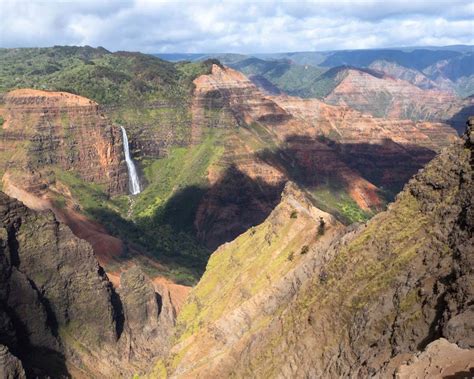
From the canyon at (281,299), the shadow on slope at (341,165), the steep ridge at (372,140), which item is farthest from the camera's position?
the steep ridge at (372,140)

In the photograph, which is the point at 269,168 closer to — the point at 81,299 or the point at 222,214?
the point at 222,214

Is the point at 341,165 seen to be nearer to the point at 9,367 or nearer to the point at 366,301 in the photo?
the point at 9,367

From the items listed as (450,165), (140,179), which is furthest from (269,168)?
(450,165)

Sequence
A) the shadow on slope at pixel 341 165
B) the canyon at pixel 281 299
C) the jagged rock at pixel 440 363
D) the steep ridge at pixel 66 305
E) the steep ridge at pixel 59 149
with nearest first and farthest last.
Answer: the jagged rock at pixel 440 363 → the canyon at pixel 281 299 → the steep ridge at pixel 66 305 → the steep ridge at pixel 59 149 → the shadow on slope at pixel 341 165

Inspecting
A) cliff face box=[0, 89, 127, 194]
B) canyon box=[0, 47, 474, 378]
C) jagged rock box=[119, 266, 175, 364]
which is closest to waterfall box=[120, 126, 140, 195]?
canyon box=[0, 47, 474, 378]

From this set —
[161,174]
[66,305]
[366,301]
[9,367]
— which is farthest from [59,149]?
[366,301]

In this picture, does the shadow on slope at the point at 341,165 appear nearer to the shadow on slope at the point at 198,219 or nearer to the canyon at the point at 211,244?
the canyon at the point at 211,244

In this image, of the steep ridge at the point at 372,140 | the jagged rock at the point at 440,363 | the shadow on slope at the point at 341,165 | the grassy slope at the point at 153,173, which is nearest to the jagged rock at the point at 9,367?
the jagged rock at the point at 440,363
